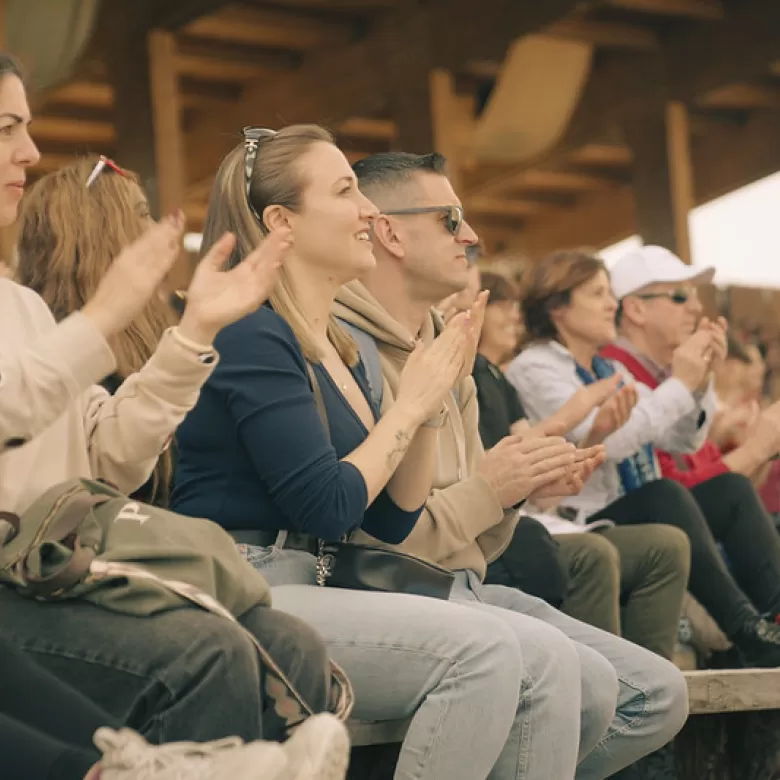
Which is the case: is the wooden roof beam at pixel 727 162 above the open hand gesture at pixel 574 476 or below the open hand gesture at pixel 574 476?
below

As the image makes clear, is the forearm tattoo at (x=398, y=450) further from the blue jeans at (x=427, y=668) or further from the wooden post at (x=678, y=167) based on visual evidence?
the wooden post at (x=678, y=167)

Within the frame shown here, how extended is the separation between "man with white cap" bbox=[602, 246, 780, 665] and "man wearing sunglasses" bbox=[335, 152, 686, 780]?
1.12 metres

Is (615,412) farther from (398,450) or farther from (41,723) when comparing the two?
(41,723)

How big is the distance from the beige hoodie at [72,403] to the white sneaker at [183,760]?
1.39 ft

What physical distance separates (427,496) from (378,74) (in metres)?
5.22

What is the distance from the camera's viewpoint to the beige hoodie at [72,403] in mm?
2043

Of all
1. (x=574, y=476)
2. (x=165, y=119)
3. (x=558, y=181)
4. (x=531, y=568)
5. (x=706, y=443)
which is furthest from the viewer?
(x=558, y=181)

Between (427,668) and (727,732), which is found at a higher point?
(427,668)

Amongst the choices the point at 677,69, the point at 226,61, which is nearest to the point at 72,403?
the point at 226,61

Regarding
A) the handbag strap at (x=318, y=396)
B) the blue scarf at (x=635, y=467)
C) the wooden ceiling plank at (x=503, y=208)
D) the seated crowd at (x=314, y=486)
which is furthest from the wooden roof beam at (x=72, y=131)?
the handbag strap at (x=318, y=396)

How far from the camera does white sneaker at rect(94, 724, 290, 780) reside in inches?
72.8

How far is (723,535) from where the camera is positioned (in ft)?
13.9

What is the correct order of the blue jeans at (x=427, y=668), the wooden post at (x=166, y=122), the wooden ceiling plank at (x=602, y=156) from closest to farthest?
the blue jeans at (x=427, y=668), the wooden post at (x=166, y=122), the wooden ceiling plank at (x=602, y=156)

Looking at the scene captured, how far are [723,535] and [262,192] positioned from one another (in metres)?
1.95
